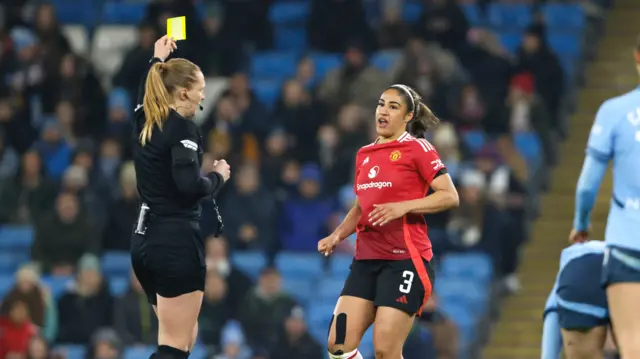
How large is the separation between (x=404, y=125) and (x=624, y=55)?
8.74 metres

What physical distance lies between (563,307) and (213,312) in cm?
650

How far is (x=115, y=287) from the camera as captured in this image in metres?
14.1

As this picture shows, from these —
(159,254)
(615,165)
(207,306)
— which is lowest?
(207,306)

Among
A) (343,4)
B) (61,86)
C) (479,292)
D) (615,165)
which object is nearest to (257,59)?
(343,4)

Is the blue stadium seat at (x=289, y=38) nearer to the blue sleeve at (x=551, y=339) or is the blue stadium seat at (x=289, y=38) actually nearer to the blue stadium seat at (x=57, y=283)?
the blue stadium seat at (x=57, y=283)

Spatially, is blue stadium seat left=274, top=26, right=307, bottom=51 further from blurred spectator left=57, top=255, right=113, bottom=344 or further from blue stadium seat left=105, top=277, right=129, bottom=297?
blurred spectator left=57, top=255, right=113, bottom=344

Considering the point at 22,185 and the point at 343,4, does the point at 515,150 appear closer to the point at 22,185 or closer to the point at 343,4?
the point at 343,4

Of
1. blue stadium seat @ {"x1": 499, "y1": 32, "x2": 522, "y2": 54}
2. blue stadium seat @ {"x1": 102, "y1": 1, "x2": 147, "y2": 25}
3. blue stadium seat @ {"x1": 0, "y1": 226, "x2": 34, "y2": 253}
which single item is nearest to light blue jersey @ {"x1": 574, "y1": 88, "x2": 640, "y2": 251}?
blue stadium seat @ {"x1": 499, "y1": 32, "x2": 522, "y2": 54}

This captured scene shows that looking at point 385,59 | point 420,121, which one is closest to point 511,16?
point 385,59

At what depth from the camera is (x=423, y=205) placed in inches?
308

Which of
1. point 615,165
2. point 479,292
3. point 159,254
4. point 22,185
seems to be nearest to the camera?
point 615,165

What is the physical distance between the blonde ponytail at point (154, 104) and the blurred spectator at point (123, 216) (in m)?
6.81

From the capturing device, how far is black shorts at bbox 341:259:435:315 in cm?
790

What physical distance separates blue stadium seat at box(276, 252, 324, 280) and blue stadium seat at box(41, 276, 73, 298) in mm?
2094
